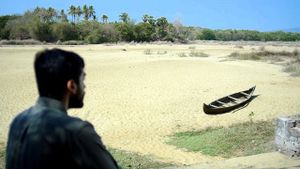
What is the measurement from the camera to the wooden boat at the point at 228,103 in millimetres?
13758

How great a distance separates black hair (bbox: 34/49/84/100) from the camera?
1876 millimetres

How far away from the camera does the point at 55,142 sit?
1.83 meters

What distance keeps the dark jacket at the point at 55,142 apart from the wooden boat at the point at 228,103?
11800 millimetres

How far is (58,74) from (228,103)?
45.6 feet

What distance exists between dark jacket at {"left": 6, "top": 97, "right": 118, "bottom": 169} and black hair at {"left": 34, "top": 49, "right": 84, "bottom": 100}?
0.05m

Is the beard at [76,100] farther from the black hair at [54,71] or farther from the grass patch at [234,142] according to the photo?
the grass patch at [234,142]

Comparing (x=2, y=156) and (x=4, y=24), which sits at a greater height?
(x=4, y=24)

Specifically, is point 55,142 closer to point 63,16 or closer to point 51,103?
point 51,103

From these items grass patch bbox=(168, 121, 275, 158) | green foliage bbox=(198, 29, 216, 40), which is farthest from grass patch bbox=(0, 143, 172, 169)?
green foliage bbox=(198, 29, 216, 40)

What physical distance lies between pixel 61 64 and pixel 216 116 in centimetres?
1217

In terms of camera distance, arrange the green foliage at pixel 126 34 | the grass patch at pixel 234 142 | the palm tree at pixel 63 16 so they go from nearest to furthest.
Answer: the grass patch at pixel 234 142 → the green foliage at pixel 126 34 → the palm tree at pixel 63 16

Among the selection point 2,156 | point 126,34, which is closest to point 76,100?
point 2,156

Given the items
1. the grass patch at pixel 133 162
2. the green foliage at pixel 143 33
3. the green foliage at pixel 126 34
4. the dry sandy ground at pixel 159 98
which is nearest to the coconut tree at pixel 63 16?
the green foliage at pixel 126 34

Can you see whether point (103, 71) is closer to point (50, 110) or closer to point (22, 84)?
point (22, 84)
